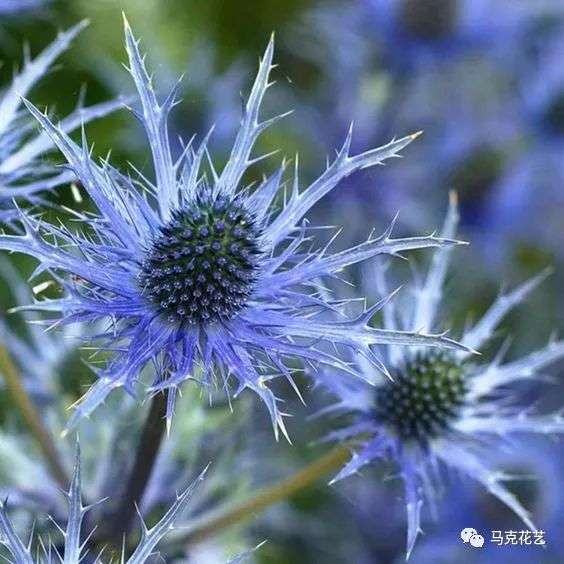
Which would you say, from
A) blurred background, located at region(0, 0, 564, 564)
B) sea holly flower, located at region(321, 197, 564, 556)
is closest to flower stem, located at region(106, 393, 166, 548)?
sea holly flower, located at region(321, 197, 564, 556)

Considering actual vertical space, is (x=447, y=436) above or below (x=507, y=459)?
above

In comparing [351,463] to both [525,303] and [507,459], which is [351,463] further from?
[525,303]

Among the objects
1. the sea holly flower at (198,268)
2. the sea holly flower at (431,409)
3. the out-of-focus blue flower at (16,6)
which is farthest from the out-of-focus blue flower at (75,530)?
the out-of-focus blue flower at (16,6)

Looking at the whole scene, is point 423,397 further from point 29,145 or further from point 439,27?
point 439,27

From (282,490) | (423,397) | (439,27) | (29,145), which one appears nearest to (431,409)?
(423,397)

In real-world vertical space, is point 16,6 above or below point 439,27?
above

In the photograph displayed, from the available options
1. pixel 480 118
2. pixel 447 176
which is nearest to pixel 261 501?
pixel 447 176
